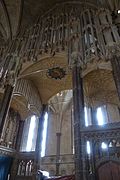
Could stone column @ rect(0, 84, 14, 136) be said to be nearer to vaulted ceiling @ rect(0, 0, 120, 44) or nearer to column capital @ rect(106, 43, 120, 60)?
column capital @ rect(106, 43, 120, 60)

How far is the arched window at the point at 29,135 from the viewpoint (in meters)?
19.5

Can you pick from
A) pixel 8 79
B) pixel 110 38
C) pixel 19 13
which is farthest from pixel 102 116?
pixel 19 13

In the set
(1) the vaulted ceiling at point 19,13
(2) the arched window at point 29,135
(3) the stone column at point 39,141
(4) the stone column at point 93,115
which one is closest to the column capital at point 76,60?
(4) the stone column at point 93,115

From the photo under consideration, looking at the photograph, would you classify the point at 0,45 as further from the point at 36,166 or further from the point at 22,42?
the point at 36,166

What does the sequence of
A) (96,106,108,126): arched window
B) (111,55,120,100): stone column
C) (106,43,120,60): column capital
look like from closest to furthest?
(111,55,120,100): stone column → (106,43,120,60): column capital → (96,106,108,126): arched window

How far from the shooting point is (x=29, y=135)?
20.3m

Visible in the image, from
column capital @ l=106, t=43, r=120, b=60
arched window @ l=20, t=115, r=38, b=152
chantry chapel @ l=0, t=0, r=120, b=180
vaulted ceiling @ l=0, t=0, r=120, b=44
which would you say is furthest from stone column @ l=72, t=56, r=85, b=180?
arched window @ l=20, t=115, r=38, b=152

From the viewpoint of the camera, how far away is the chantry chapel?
7066 millimetres

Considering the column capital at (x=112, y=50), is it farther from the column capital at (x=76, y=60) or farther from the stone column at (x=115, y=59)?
the column capital at (x=76, y=60)

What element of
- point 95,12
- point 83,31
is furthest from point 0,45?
point 95,12

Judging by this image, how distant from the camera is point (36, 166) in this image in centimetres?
1221

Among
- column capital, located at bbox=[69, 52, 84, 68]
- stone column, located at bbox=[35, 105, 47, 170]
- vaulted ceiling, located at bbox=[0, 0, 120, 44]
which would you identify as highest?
vaulted ceiling, located at bbox=[0, 0, 120, 44]

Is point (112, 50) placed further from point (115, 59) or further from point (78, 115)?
point (78, 115)

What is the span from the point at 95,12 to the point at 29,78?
765cm
